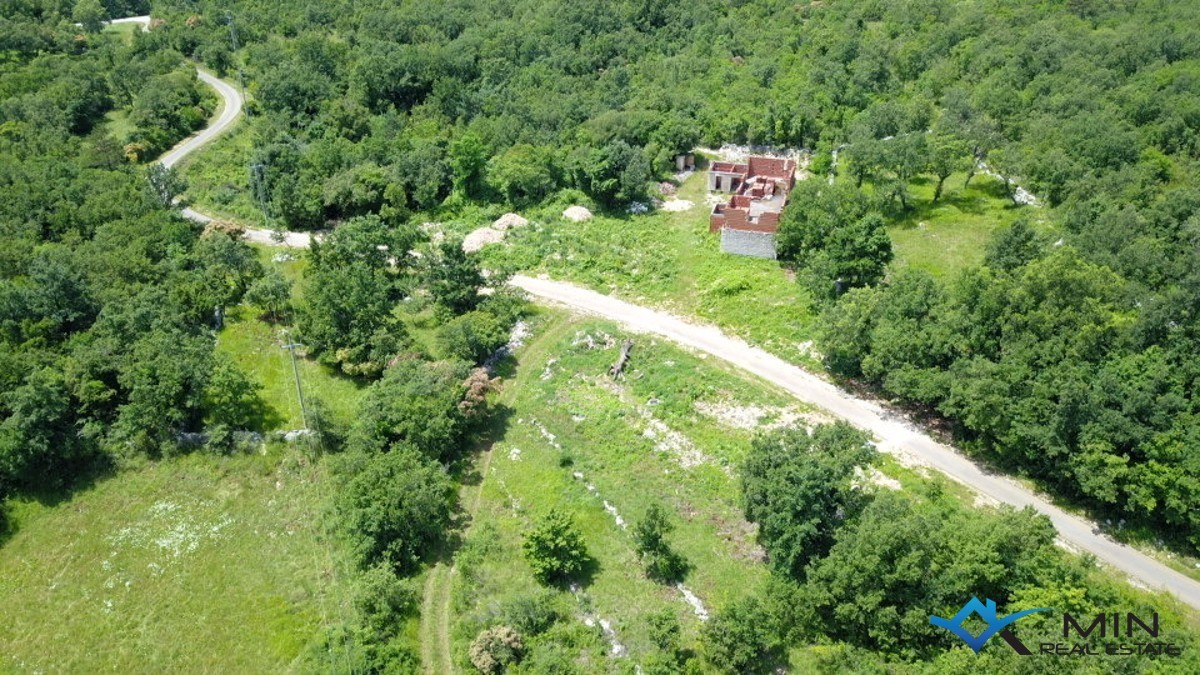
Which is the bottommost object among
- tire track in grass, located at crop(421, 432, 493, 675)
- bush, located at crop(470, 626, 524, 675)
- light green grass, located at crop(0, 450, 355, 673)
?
light green grass, located at crop(0, 450, 355, 673)

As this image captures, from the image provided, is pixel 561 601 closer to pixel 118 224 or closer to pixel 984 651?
pixel 984 651

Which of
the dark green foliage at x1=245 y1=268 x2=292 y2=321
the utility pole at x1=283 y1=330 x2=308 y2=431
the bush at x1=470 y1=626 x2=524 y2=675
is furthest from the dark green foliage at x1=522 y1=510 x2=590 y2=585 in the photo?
the dark green foliage at x1=245 y1=268 x2=292 y2=321

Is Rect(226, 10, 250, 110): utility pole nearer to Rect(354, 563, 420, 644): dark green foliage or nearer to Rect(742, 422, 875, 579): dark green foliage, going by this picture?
Rect(354, 563, 420, 644): dark green foliage

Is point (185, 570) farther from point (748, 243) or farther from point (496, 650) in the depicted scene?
point (748, 243)

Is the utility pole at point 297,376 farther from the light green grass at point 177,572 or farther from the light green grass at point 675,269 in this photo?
the light green grass at point 675,269

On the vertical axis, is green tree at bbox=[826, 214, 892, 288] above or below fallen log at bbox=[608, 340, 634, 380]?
above

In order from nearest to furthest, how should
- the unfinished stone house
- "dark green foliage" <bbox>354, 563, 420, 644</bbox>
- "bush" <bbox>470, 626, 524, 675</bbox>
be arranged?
1. "bush" <bbox>470, 626, 524, 675</bbox>
2. "dark green foliage" <bbox>354, 563, 420, 644</bbox>
3. the unfinished stone house

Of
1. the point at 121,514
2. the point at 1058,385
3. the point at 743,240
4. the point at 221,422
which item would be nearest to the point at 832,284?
the point at 743,240

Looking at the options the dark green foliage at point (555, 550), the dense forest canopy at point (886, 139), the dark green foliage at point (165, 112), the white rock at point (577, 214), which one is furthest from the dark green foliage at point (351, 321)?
the dark green foliage at point (165, 112)
